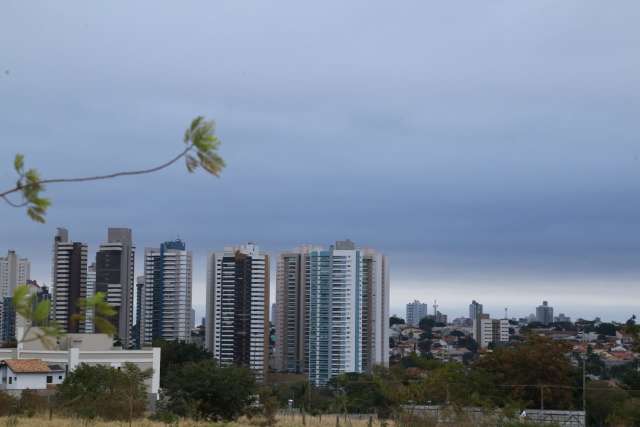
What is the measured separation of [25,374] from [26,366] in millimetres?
650

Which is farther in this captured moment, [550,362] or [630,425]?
[550,362]

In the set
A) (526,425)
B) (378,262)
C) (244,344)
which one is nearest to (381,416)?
(526,425)

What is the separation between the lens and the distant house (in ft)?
117

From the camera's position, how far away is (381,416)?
23.4 metres

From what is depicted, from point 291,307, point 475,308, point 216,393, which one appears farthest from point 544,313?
point 216,393

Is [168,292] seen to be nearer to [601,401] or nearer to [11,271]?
[11,271]

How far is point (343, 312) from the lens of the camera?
67812 mm

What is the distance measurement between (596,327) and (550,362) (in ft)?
278

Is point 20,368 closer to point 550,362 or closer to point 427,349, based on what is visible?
point 550,362

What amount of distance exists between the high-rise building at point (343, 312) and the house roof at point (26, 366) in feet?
101

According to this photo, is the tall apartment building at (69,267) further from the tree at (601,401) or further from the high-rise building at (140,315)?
the tree at (601,401)

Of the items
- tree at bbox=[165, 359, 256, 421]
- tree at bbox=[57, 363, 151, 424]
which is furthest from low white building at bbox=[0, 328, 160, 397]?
tree at bbox=[165, 359, 256, 421]

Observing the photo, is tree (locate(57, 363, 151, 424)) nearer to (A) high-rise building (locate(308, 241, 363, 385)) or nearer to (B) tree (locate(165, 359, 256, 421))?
(B) tree (locate(165, 359, 256, 421))

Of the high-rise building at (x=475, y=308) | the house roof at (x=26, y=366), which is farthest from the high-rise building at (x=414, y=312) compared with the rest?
the house roof at (x=26, y=366)
